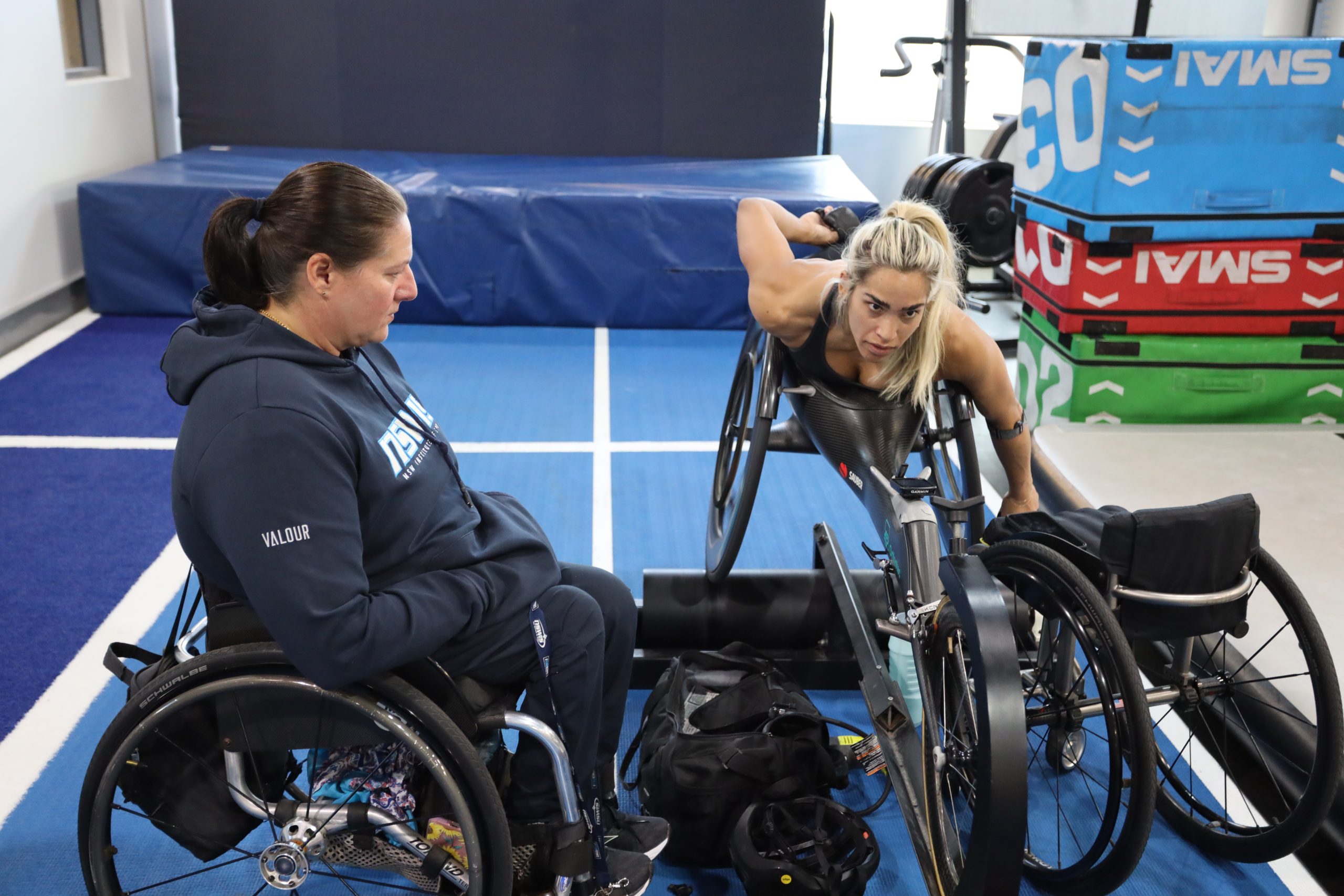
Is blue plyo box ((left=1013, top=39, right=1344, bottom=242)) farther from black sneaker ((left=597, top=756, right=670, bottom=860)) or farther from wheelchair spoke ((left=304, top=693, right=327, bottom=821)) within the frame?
wheelchair spoke ((left=304, top=693, right=327, bottom=821))

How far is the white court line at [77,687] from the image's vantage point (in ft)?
7.06

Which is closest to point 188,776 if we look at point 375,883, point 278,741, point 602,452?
point 278,741

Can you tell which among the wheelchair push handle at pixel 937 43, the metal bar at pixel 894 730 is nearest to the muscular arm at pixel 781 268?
the metal bar at pixel 894 730

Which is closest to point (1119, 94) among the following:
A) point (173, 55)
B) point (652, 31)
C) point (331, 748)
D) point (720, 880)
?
point (720, 880)

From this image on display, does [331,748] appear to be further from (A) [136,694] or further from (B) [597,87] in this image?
(B) [597,87]

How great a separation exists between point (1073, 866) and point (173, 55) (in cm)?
Result: 681

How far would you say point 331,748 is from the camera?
5.10ft

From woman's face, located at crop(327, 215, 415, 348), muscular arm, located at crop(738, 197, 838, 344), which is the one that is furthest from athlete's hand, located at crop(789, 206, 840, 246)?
woman's face, located at crop(327, 215, 415, 348)

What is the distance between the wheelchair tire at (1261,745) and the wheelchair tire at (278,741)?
3.89ft

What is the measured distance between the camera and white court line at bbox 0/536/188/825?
215cm

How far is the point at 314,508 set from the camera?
1316mm

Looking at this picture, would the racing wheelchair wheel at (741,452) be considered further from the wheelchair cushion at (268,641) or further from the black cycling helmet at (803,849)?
the wheelchair cushion at (268,641)

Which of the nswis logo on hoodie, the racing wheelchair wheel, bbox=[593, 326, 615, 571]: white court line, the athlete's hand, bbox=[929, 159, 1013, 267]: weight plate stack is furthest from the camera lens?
bbox=[929, 159, 1013, 267]: weight plate stack

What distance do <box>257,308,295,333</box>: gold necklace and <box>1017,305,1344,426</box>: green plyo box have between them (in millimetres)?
2847
